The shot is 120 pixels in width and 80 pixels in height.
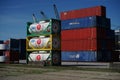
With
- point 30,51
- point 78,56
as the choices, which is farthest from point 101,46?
point 30,51

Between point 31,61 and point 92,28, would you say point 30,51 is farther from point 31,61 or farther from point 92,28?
point 92,28

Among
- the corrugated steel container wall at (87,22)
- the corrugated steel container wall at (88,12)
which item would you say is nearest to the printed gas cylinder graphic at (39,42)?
the corrugated steel container wall at (87,22)

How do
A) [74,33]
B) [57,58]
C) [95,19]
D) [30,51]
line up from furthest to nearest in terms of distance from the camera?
1. [74,33]
2. [95,19]
3. [30,51]
4. [57,58]

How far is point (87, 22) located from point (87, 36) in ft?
11.8

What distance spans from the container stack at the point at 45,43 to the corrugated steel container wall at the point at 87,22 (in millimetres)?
21942

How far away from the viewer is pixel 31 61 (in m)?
43.2

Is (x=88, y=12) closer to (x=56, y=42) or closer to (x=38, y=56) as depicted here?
(x=56, y=42)

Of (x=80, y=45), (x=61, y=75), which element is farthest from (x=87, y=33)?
(x=61, y=75)

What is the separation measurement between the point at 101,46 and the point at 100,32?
358 centimetres

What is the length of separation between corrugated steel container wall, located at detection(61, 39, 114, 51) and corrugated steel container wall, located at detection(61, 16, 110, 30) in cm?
390

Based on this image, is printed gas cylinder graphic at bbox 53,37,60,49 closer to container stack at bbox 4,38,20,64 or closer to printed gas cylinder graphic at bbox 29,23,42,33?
printed gas cylinder graphic at bbox 29,23,42,33

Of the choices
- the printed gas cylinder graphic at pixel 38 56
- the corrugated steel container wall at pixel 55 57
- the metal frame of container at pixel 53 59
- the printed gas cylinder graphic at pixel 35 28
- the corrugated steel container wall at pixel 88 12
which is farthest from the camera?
the corrugated steel container wall at pixel 88 12

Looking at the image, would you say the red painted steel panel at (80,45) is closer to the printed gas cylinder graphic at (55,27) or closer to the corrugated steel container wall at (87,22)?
the corrugated steel container wall at (87,22)

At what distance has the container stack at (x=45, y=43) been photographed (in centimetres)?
4038
